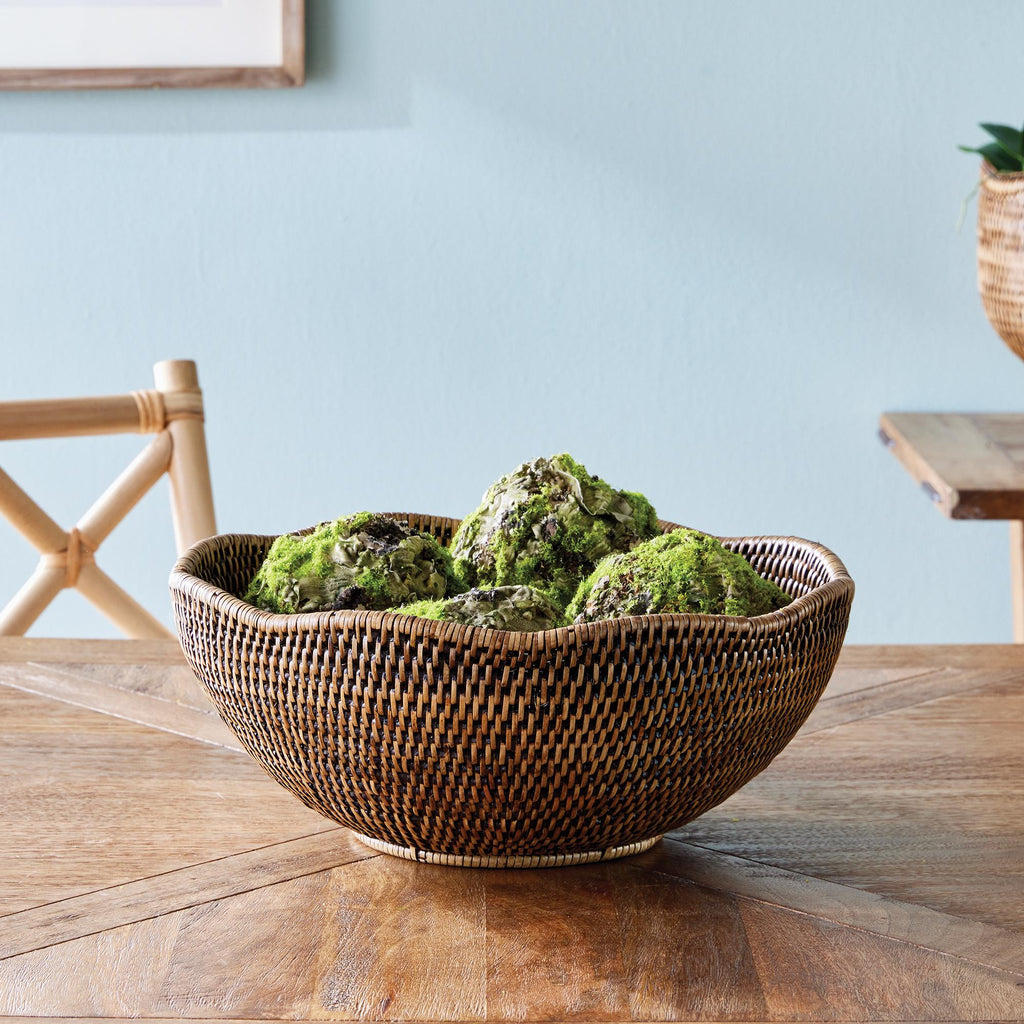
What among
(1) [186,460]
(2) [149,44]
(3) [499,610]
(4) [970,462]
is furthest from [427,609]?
(2) [149,44]

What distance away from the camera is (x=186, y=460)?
1.20m

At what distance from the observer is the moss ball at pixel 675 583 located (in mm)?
563

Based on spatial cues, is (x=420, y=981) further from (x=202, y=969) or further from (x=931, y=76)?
(x=931, y=76)

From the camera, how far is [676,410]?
1856 millimetres

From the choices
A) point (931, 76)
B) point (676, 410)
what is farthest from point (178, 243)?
point (931, 76)

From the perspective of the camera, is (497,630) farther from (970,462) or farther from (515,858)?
(970,462)

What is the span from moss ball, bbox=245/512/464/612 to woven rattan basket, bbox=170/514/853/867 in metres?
0.04

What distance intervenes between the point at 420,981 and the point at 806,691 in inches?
8.6

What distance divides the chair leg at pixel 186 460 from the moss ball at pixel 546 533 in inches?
24.0

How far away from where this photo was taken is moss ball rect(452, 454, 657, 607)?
0.64m

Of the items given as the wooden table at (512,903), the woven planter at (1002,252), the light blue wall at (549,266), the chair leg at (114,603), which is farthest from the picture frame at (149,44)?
the wooden table at (512,903)

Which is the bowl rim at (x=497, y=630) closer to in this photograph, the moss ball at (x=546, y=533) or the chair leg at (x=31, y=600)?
the moss ball at (x=546, y=533)

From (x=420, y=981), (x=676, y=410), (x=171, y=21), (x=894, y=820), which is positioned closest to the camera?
(x=420, y=981)

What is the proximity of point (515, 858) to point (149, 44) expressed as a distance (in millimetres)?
1517
